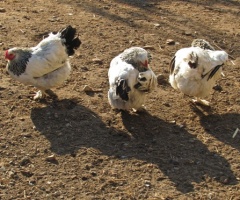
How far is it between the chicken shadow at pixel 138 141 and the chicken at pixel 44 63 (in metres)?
0.36

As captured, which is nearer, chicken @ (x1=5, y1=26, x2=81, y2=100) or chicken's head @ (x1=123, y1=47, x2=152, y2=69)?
chicken's head @ (x1=123, y1=47, x2=152, y2=69)

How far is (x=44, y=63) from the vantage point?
6738 mm

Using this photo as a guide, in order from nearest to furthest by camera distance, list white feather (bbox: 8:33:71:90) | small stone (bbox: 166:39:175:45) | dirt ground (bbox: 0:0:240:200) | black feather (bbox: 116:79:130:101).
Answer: dirt ground (bbox: 0:0:240:200) → black feather (bbox: 116:79:130:101) → white feather (bbox: 8:33:71:90) → small stone (bbox: 166:39:175:45)

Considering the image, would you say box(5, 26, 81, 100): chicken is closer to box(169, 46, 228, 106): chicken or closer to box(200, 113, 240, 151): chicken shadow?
Result: box(169, 46, 228, 106): chicken

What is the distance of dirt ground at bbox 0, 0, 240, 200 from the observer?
213 inches

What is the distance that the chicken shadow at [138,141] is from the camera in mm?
5680

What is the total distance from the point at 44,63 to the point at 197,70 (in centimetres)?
201

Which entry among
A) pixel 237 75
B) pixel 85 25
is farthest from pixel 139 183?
pixel 85 25

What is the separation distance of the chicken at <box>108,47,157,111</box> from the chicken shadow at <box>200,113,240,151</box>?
34.8 inches

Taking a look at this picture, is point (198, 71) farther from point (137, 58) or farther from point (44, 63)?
point (44, 63)

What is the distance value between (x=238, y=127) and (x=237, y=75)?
1.49 metres

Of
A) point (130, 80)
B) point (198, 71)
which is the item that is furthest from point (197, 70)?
point (130, 80)

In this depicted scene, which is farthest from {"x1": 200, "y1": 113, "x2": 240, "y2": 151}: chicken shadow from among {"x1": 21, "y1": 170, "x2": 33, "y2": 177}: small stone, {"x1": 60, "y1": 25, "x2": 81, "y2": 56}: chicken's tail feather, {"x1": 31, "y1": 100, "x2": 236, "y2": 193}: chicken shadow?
{"x1": 21, "y1": 170, "x2": 33, "y2": 177}: small stone

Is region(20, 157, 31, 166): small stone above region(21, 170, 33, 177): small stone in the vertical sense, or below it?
above
